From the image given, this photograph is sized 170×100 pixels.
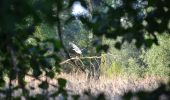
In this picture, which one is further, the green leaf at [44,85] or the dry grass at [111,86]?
the dry grass at [111,86]

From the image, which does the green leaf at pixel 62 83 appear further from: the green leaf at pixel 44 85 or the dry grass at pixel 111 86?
the dry grass at pixel 111 86

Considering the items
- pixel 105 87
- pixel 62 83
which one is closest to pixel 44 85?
pixel 62 83

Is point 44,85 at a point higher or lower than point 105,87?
lower

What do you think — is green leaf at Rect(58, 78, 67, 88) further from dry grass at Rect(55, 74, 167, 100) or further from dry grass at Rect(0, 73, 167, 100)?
dry grass at Rect(55, 74, 167, 100)

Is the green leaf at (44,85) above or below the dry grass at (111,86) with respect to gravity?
below

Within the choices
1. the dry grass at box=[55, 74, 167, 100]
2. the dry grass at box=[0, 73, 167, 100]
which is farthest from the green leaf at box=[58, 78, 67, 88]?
the dry grass at box=[55, 74, 167, 100]

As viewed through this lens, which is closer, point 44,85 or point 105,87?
point 44,85

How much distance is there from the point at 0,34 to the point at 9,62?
0.29 m

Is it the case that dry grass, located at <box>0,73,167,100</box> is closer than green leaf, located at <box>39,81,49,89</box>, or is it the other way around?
green leaf, located at <box>39,81,49,89</box>

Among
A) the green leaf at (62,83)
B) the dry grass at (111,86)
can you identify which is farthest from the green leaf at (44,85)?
the dry grass at (111,86)

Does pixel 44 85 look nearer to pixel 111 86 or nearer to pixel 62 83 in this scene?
pixel 62 83

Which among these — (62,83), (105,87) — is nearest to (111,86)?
(105,87)

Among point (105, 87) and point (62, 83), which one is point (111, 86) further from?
point (62, 83)

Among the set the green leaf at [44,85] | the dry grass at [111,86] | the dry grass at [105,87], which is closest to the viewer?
the green leaf at [44,85]
